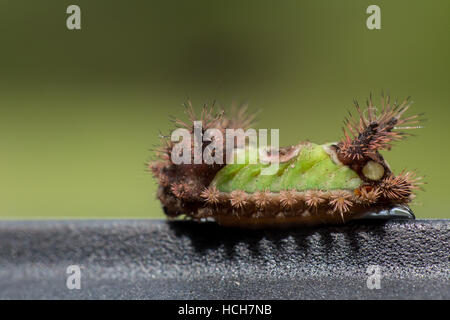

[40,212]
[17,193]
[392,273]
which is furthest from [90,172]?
[392,273]

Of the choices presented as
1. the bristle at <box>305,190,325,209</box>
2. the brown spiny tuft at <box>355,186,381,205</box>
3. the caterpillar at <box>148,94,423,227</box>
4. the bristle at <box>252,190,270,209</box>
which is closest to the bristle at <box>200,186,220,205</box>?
the caterpillar at <box>148,94,423,227</box>

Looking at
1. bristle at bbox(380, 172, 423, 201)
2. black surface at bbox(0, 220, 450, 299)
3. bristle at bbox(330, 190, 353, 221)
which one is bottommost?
black surface at bbox(0, 220, 450, 299)

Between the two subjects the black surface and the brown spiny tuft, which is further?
the brown spiny tuft

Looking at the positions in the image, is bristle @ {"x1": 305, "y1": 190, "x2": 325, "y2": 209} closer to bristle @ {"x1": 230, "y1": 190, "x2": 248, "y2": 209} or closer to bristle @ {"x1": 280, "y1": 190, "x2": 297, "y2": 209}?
bristle @ {"x1": 280, "y1": 190, "x2": 297, "y2": 209}

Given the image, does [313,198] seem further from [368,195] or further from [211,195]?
[211,195]

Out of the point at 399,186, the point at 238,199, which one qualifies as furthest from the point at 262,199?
the point at 399,186

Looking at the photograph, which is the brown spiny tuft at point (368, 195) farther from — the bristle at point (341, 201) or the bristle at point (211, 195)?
the bristle at point (211, 195)

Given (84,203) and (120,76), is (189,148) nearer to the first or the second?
(84,203)

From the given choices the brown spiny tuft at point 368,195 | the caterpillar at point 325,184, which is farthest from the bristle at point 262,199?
the brown spiny tuft at point 368,195
